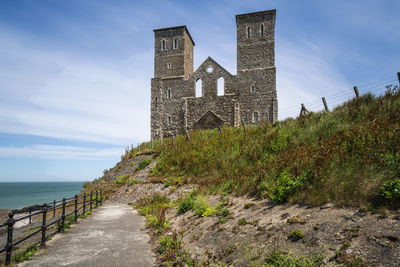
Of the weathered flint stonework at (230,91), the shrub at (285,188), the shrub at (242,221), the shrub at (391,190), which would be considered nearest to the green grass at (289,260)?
the shrub at (242,221)

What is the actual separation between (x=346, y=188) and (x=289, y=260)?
2278 mm

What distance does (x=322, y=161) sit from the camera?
629 centimetres

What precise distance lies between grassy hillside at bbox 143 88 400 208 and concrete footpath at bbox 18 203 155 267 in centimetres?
359

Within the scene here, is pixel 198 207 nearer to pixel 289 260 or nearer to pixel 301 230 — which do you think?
pixel 301 230

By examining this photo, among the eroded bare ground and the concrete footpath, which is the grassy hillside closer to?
the eroded bare ground

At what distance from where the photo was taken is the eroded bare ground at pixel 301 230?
3513mm

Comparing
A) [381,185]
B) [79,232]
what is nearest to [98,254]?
[79,232]

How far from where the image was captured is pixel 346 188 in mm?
4949

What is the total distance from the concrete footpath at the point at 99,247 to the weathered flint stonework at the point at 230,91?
78.8ft

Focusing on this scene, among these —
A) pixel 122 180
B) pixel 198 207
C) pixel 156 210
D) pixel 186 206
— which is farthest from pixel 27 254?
pixel 122 180

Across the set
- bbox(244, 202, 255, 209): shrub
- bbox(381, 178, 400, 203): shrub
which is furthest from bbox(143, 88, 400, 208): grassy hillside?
bbox(244, 202, 255, 209): shrub

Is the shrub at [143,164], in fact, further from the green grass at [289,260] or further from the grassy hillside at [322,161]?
the green grass at [289,260]

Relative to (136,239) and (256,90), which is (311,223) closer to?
(136,239)

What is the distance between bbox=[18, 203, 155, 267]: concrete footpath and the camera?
5073 mm
